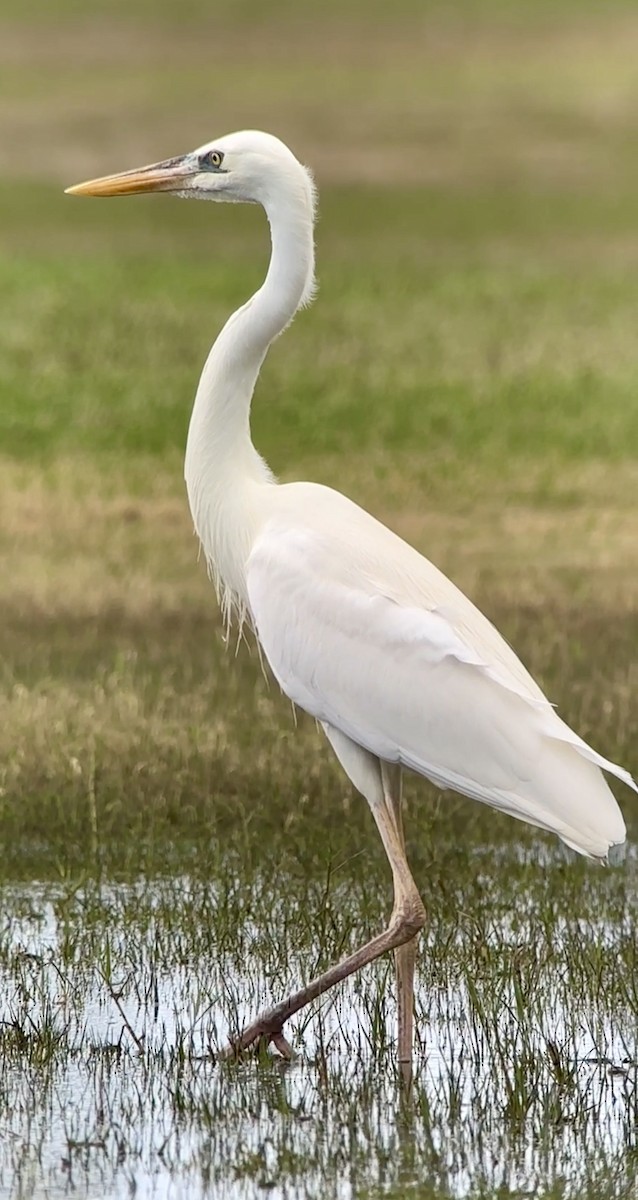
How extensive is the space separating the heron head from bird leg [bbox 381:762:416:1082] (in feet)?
5.57

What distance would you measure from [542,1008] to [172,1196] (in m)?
1.42

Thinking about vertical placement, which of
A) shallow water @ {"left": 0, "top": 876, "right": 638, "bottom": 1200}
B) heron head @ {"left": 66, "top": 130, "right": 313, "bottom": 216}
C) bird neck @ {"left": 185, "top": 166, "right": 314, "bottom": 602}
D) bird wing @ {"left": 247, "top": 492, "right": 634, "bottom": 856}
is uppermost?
heron head @ {"left": 66, "top": 130, "right": 313, "bottom": 216}

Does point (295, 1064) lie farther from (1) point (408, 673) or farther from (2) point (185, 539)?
(2) point (185, 539)

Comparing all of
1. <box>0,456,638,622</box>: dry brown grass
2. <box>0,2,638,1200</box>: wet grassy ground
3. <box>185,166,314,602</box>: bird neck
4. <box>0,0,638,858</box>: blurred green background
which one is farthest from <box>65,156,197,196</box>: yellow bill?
<box>0,456,638,622</box>: dry brown grass

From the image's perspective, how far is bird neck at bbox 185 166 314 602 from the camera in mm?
6590

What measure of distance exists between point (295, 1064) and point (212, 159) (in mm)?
2655

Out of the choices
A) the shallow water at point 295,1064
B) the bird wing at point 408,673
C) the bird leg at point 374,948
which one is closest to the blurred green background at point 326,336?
the shallow water at point 295,1064

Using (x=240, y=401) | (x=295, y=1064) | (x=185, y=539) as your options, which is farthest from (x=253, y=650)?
(x=295, y=1064)

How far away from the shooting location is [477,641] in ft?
20.7

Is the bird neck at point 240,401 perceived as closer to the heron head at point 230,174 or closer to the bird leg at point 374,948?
the heron head at point 230,174

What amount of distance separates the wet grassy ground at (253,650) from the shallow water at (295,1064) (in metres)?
0.01

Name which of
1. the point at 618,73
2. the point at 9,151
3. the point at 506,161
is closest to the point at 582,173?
the point at 506,161

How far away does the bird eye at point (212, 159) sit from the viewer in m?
6.70

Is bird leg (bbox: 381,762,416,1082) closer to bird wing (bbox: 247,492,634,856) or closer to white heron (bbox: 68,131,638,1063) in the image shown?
white heron (bbox: 68,131,638,1063)
